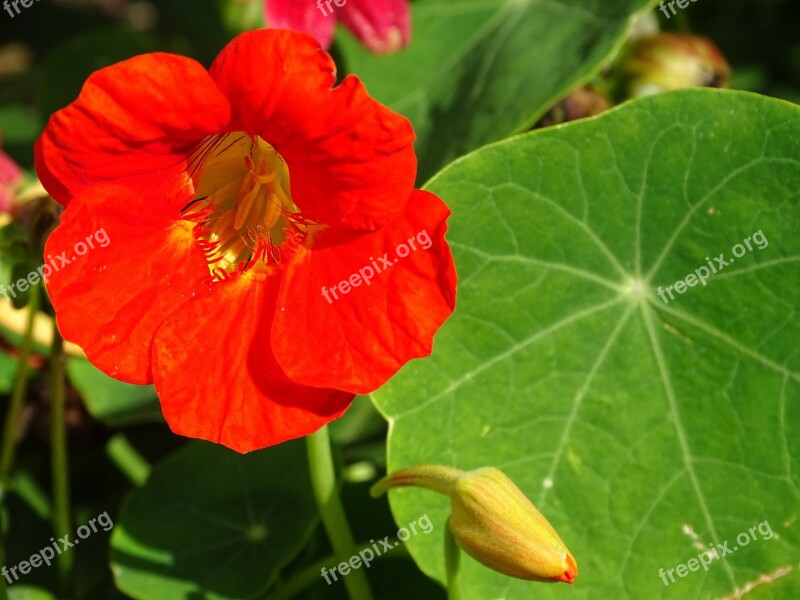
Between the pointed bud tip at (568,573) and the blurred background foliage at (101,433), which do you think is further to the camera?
the blurred background foliage at (101,433)

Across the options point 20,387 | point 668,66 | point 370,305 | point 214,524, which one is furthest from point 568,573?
point 668,66

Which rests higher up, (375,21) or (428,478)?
(375,21)

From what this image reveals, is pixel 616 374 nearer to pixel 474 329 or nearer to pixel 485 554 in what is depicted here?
pixel 474 329

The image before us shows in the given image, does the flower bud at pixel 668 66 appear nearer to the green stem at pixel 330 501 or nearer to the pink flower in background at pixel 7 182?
the green stem at pixel 330 501

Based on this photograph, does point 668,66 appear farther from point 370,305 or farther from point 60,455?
point 60,455

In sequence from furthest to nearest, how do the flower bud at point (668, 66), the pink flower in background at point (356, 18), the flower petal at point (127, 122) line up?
the flower bud at point (668, 66) < the pink flower in background at point (356, 18) < the flower petal at point (127, 122)

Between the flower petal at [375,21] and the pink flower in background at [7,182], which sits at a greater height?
the pink flower in background at [7,182]

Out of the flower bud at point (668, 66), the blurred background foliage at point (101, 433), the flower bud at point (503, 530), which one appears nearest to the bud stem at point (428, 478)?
the flower bud at point (503, 530)
